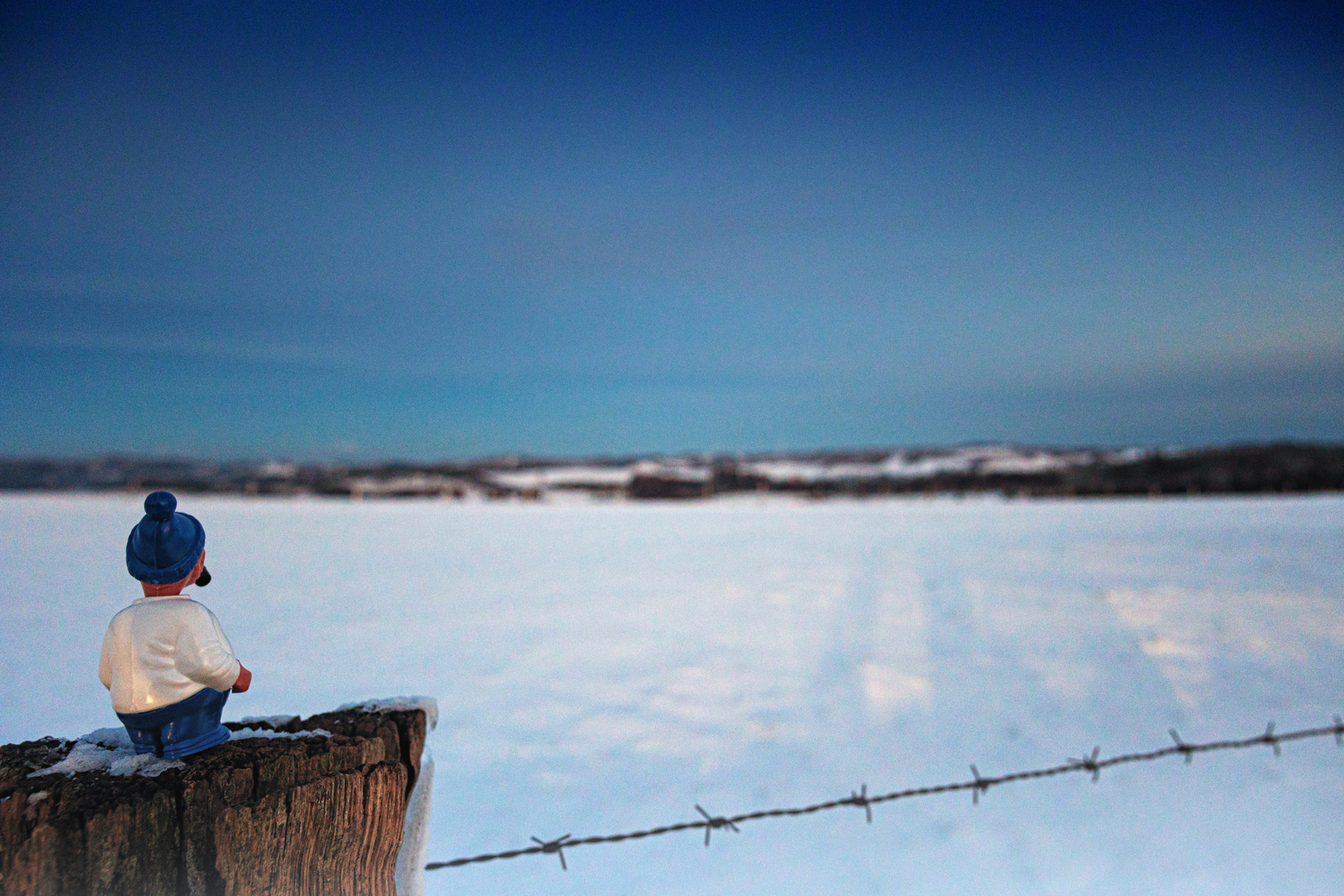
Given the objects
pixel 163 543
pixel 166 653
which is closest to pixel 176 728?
pixel 166 653

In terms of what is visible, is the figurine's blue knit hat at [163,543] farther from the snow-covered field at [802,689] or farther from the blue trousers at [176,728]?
the snow-covered field at [802,689]

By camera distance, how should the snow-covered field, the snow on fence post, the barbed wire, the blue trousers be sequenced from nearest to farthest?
the snow on fence post, the blue trousers, the barbed wire, the snow-covered field

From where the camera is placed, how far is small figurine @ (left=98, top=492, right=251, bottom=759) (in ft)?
3.42

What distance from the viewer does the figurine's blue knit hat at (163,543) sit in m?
1.09

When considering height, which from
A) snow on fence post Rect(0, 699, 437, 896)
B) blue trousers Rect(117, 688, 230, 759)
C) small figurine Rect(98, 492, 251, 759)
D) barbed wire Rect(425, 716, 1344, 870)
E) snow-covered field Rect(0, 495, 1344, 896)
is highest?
small figurine Rect(98, 492, 251, 759)

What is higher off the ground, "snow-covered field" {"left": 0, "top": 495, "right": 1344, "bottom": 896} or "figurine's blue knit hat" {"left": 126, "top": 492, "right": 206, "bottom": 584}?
"figurine's blue knit hat" {"left": 126, "top": 492, "right": 206, "bottom": 584}

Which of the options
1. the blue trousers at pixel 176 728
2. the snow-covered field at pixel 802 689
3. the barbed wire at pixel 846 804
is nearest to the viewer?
the blue trousers at pixel 176 728

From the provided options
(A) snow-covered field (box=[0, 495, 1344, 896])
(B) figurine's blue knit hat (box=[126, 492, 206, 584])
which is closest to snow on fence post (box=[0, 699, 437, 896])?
(B) figurine's blue knit hat (box=[126, 492, 206, 584])

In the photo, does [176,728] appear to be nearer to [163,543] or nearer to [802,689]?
[163,543]

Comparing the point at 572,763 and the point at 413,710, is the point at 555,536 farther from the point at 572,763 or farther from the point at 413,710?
the point at 413,710

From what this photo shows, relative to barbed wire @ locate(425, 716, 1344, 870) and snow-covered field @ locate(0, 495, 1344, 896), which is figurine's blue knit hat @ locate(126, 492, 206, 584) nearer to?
barbed wire @ locate(425, 716, 1344, 870)

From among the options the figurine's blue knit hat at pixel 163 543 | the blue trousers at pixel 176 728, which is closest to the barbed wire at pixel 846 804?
the blue trousers at pixel 176 728

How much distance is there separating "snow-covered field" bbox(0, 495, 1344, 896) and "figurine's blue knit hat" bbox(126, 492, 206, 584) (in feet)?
7.74

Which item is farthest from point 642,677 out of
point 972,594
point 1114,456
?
point 1114,456
